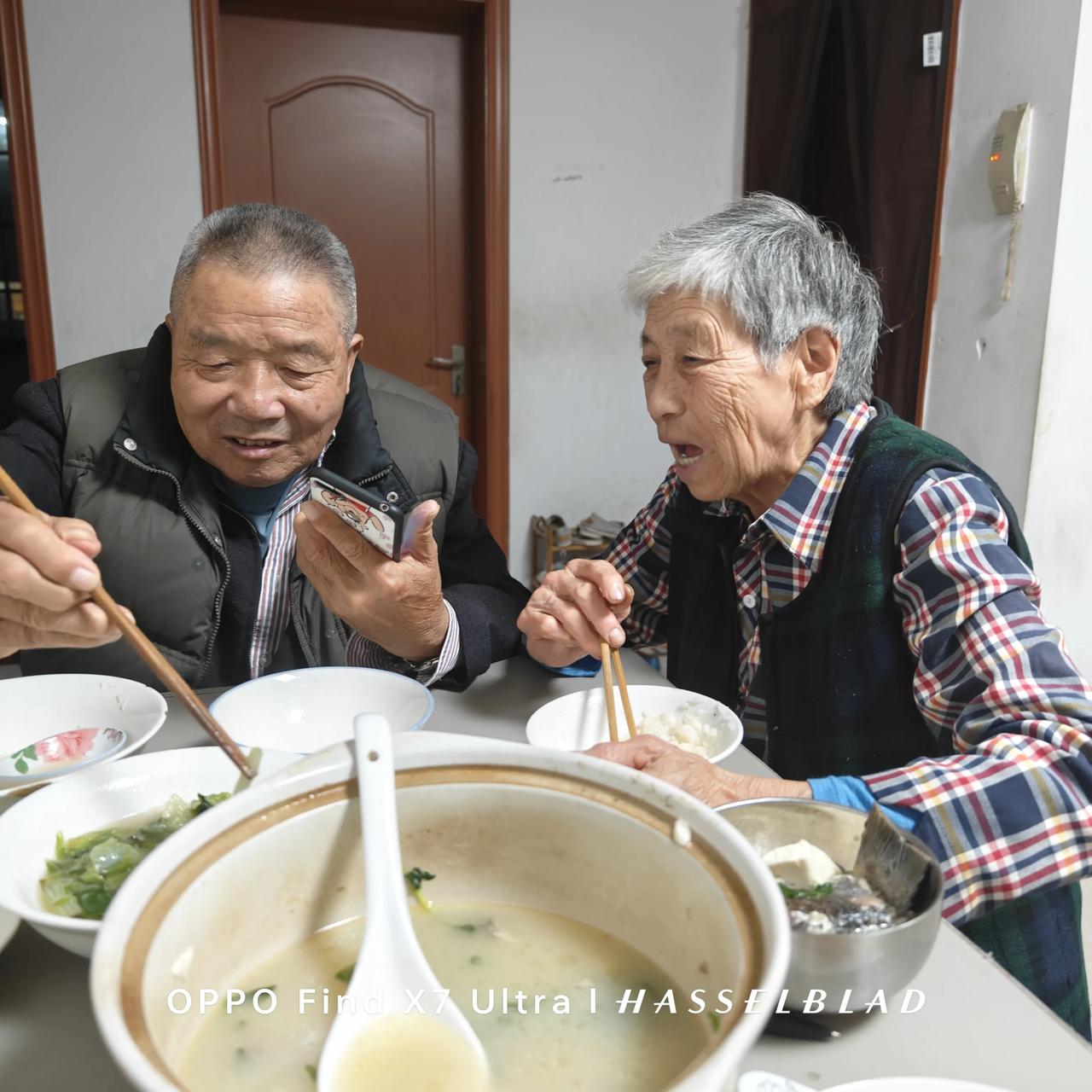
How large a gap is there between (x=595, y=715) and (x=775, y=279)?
677 millimetres

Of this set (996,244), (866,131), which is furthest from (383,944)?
(866,131)

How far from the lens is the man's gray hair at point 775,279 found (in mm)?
1327

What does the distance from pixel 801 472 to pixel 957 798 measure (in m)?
0.55

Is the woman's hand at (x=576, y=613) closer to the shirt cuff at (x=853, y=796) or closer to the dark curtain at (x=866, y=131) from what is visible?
the shirt cuff at (x=853, y=796)

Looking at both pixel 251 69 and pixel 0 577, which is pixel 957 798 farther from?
pixel 251 69

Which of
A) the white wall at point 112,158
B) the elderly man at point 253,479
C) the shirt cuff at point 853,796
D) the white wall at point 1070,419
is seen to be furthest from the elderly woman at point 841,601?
the white wall at point 112,158

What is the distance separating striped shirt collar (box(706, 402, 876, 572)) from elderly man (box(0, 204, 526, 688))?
0.50 metres

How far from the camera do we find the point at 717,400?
4.48 ft

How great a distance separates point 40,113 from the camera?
325cm

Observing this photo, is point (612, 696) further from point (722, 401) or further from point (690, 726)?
point (722, 401)

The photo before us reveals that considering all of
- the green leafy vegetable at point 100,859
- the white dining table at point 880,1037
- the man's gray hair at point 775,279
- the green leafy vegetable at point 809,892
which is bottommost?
the white dining table at point 880,1037

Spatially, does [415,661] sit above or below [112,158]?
below

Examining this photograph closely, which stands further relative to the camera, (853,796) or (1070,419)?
(1070,419)

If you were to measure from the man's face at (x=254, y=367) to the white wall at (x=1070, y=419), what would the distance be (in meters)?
→ 2.13
